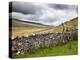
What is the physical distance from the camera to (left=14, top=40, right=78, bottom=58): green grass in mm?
2283

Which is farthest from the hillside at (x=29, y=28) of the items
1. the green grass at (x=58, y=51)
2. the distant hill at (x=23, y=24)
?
the green grass at (x=58, y=51)

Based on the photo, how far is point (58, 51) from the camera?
2389 mm

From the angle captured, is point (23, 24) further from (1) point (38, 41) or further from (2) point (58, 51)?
(2) point (58, 51)

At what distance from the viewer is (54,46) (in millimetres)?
2381

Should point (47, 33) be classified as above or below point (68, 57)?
above

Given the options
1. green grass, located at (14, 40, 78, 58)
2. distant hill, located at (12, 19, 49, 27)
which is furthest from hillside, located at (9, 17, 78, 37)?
green grass, located at (14, 40, 78, 58)

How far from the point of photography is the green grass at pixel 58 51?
228 cm

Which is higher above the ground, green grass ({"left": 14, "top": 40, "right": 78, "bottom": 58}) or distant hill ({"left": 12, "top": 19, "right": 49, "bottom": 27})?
distant hill ({"left": 12, "top": 19, "right": 49, "bottom": 27})

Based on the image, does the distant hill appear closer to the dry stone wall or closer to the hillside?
the hillside

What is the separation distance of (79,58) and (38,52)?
55 cm

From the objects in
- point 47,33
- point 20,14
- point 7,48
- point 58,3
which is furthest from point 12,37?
point 58,3

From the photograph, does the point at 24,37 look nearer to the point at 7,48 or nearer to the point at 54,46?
the point at 7,48

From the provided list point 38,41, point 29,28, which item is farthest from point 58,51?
point 29,28

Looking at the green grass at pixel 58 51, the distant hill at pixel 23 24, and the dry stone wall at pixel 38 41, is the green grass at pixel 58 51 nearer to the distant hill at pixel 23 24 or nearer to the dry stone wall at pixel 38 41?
the dry stone wall at pixel 38 41
